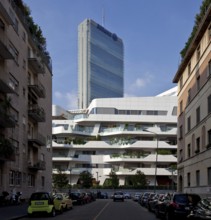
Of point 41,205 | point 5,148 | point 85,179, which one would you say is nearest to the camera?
point 41,205

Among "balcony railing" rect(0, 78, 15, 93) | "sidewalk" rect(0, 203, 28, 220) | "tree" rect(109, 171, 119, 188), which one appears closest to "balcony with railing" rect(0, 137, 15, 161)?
"balcony railing" rect(0, 78, 15, 93)

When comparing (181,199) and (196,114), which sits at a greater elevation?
(196,114)

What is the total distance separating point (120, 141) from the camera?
100625 millimetres

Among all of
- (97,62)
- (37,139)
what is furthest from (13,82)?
(97,62)

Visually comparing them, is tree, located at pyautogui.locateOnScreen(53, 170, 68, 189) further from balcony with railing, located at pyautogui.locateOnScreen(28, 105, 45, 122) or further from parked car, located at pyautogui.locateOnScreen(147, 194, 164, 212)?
parked car, located at pyautogui.locateOnScreen(147, 194, 164, 212)

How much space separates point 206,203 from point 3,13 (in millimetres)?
26762

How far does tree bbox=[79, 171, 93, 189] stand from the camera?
92688 millimetres

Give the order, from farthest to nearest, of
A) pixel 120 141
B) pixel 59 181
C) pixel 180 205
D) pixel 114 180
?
pixel 120 141, pixel 114 180, pixel 59 181, pixel 180 205

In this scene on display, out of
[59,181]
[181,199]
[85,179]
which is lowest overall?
[181,199]

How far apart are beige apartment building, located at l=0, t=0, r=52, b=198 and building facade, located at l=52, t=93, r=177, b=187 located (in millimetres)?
35204

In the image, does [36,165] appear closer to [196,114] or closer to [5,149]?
[5,149]

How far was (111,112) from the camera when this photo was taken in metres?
106

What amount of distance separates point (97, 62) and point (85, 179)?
58125 millimetres

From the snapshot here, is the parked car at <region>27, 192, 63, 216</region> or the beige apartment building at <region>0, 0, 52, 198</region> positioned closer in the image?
the parked car at <region>27, 192, 63, 216</region>
